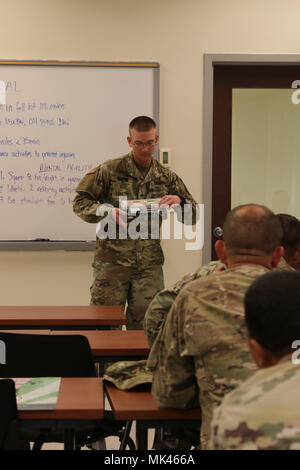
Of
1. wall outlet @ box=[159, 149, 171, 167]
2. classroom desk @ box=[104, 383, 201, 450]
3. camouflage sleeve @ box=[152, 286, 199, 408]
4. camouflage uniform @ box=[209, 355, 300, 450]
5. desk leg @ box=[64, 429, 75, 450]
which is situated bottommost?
desk leg @ box=[64, 429, 75, 450]

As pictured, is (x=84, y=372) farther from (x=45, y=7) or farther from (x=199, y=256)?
(x=45, y=7)

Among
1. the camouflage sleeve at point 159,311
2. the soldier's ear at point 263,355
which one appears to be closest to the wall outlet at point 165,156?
the camouflage sleeve at point 159,311

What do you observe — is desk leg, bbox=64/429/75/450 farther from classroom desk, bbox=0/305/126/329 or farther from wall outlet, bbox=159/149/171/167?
wall outlet, bbox=159/149/171/167

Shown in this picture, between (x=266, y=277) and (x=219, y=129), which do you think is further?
(x=219, y=129)

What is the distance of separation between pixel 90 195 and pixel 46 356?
1648 millimetres

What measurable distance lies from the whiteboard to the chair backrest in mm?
2313

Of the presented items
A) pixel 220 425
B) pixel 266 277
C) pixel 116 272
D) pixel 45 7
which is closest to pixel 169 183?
pixel 116 272

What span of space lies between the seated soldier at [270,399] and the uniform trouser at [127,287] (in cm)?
284

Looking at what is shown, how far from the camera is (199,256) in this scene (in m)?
4.91

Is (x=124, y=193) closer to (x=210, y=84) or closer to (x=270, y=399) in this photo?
(x=210, y=84)

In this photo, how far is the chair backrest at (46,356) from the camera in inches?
96.0

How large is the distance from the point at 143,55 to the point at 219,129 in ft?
2.58

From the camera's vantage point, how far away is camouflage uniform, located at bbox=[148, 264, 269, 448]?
68.3 inches

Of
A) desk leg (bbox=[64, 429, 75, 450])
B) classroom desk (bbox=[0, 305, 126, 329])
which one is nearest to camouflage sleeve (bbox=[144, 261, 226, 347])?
desk leg (bbox=[64, 429, 75, 450])
